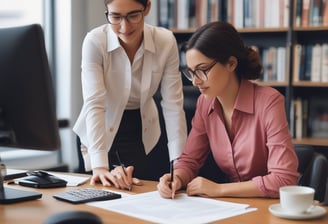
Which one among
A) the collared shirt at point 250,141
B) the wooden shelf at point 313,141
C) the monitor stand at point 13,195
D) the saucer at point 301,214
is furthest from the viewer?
the wooden shelf at point 313,141

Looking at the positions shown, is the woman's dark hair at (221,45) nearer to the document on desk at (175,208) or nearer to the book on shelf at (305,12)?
the document on desk at (175,208)

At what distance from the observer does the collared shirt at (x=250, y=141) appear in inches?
66.2

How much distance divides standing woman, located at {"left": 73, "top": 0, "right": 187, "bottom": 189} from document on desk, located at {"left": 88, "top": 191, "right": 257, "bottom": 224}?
384mm

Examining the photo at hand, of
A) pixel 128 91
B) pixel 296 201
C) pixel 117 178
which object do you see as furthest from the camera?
pixel 128 91

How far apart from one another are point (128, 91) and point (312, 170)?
0.77 m

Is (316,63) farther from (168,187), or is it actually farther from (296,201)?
(296,201)

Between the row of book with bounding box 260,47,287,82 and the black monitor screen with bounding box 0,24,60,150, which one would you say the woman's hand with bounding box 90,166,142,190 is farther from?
the row of book with bounding box 260,47,287,82

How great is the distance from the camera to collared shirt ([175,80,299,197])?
1681mm

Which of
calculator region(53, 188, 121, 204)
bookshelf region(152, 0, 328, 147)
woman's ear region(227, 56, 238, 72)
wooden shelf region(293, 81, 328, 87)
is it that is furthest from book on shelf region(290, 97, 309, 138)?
calculator region(53, 188, 121, 204)

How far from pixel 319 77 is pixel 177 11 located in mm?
1014

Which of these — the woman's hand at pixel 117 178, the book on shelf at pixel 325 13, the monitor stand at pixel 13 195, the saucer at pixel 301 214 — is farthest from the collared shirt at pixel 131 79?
the book on shelf at pixel 325 13

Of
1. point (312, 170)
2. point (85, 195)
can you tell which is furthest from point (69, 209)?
point (312, 170)

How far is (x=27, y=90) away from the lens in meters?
1.51

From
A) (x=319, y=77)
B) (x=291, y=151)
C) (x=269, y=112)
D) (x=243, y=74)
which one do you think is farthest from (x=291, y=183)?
(x=319, y=77)
